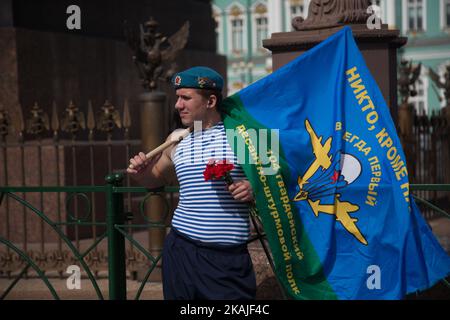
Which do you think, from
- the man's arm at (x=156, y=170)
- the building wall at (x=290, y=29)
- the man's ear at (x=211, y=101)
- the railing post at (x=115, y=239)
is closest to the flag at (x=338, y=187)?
the man's ear at (x=211, y=101)

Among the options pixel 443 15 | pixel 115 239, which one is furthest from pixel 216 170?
pixel 443 15

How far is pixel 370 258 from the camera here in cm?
444

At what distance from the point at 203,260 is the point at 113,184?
1.30 meters

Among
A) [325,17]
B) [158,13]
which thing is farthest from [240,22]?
[325,17]

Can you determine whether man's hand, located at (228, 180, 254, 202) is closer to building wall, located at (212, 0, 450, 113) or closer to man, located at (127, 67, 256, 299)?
man, located at (127, 67, 256, 299)

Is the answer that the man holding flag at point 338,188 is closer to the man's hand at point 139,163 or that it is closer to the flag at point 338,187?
the flag at point 338,187

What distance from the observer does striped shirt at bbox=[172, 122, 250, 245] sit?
4.07m

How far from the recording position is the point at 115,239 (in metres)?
5.26

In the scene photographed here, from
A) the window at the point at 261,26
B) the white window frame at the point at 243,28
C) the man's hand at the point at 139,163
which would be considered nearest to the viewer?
the man's hand at the point at 139,163

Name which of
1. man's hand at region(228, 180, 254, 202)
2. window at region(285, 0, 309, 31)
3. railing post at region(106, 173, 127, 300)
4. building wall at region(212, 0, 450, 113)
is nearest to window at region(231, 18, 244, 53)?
building wall at region(212, 0, 450, 113)

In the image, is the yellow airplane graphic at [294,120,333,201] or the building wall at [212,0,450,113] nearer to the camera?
the yellow airplane graphic at [294,120,333,201]

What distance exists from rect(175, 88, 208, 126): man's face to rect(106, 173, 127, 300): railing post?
3.89 ft

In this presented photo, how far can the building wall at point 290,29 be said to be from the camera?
4616 cm

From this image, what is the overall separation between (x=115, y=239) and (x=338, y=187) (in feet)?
4.87
